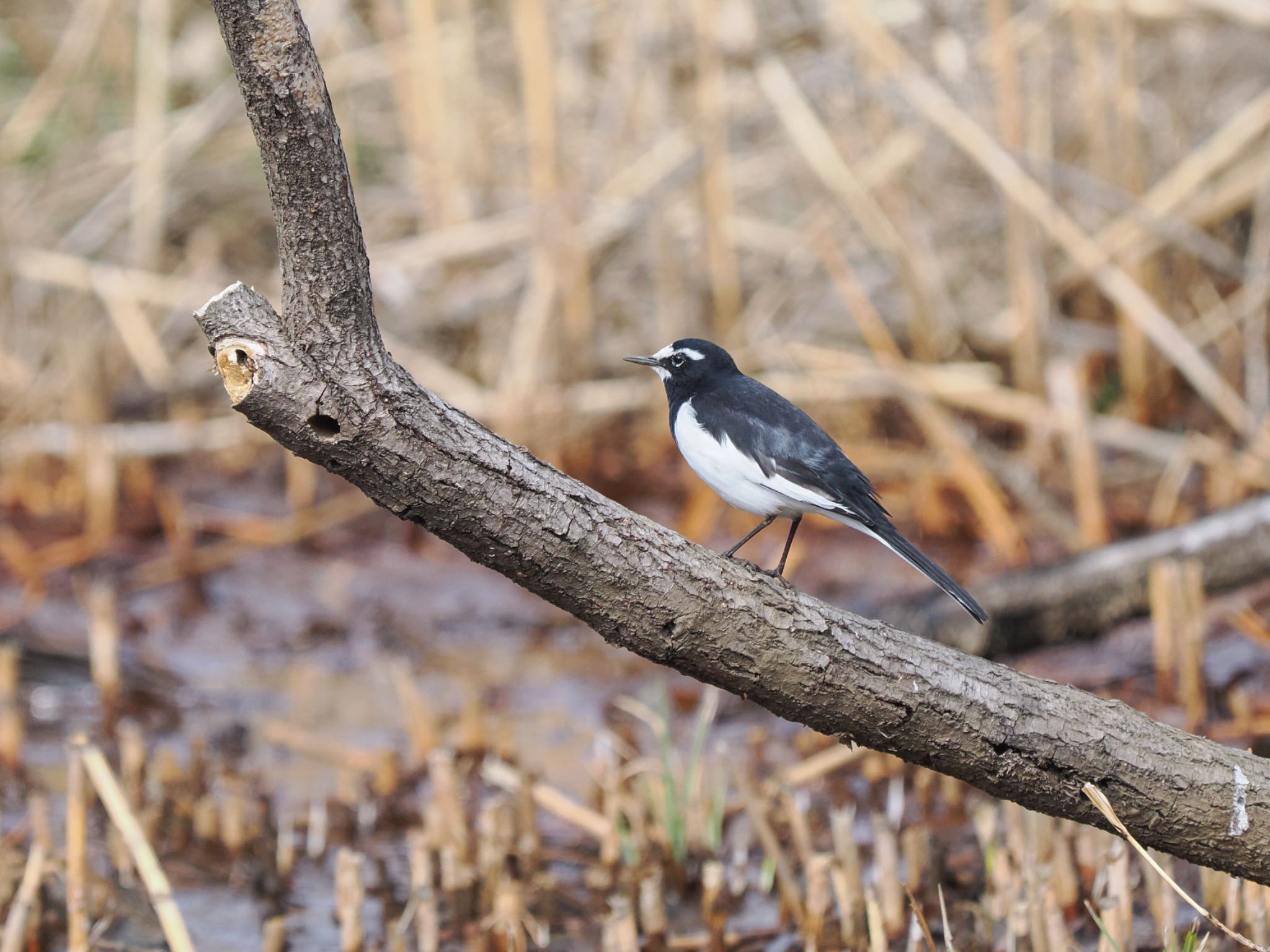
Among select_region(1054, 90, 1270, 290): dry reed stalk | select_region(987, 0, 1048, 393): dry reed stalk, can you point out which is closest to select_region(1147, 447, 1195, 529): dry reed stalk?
select_region(987, 0, 1048, 393): dry reed stalk

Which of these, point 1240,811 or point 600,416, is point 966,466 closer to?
point 600,416

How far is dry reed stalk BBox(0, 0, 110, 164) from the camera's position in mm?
7852

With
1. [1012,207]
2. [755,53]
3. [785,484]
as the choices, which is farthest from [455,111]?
[785,484]

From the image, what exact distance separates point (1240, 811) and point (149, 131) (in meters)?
7.26

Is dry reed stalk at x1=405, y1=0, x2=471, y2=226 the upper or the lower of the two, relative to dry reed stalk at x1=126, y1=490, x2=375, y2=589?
upper

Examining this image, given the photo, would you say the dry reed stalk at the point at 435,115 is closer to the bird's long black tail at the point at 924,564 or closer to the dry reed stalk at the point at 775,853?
the dry reed stalk at the point at 775,853

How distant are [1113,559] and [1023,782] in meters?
2.98

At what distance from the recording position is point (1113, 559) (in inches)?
210

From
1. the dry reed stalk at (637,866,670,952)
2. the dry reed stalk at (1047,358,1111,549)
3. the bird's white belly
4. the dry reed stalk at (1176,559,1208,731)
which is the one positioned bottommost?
the dry reed stalk at (637,866,670,952)

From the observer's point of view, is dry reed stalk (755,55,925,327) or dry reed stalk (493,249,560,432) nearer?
dry reed stalk (755,55,925,327)

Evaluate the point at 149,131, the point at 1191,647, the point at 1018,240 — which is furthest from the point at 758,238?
the point at 1191,647

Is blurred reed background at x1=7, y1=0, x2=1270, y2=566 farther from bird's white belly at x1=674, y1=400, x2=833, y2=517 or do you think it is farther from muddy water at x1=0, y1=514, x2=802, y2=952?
bird's white belly at x1=674, y1=400, x2=833, y2=517

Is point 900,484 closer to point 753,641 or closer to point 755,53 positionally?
point 755,53

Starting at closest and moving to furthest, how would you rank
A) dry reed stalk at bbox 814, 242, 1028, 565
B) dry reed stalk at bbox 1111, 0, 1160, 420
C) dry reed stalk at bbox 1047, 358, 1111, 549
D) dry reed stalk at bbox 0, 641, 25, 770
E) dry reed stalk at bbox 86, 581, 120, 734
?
dry reed stalk at bbox 0, 641, 25, 770
dry reed stalk at bbox 86, 581, 120, 734
dry reed stalk at bbox 1047, 358, 1111, 549
dry reed stalk at bbox 814, 242, 1028, 565
dry reed stalk at bbox 1111, 0, 1160, 420
